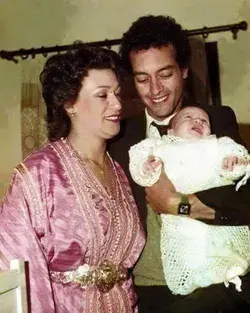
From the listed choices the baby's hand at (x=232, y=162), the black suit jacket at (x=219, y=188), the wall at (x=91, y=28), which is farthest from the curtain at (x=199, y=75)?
the baby's hand at (x=232, y=162)

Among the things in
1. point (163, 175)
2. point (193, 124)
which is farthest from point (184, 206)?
point (193, 124)

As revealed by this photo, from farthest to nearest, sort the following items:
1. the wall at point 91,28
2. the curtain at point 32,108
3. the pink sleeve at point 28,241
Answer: the curtain at point 32,108 → the wall at point 91,28 → the pink sleeve at point 28,241

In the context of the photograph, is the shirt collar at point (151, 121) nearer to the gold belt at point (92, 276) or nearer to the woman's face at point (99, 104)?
the woman's face at point (99, 104)

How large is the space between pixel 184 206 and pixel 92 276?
12.1 inches

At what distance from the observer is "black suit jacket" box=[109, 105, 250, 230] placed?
1503 mm

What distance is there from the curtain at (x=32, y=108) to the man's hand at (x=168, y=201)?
148 centimetres

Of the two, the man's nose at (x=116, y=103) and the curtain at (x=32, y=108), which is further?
the curtain at (x=32, y=108)

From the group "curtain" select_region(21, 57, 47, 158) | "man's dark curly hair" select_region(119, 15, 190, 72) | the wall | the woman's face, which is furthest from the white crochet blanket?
"curtain" select_region(21, 57, 47, 158)

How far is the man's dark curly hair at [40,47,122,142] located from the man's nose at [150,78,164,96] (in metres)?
0.11

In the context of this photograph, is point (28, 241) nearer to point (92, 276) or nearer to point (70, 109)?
point (92, 276)

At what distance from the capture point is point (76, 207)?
1.50m

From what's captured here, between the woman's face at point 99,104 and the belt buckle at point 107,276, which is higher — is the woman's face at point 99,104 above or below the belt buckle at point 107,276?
above

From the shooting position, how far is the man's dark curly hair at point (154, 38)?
175 cm

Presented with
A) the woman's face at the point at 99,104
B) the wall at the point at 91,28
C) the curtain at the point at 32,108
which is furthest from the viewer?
the curtain at the point at 32,108
